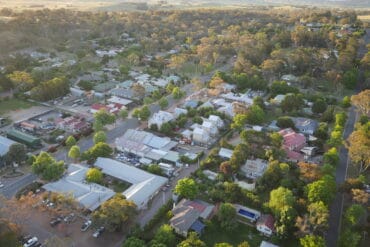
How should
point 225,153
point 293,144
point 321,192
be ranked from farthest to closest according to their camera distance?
point 293,144
point 225,153
point 321,192

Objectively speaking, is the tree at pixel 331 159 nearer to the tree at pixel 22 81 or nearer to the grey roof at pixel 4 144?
the grey roof at pixel 4 144

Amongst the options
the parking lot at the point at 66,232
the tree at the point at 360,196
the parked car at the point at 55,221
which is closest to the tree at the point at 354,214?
the tree at the point at 360,196

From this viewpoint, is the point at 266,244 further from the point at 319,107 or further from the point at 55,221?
the point at 319,107

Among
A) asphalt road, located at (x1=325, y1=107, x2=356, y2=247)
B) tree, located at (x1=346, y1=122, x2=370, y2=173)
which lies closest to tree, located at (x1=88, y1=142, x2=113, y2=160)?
asphalt road, located at (x1=325, y1=107, x2=356, y2=247)

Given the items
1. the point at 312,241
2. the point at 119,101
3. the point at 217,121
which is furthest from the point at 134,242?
the point at 119,101

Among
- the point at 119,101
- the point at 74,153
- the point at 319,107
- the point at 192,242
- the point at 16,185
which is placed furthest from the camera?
the point at 119,101

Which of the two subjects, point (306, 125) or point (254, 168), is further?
point (306, 125)
